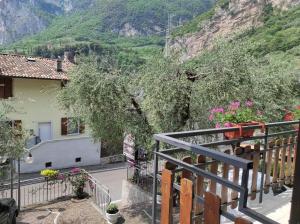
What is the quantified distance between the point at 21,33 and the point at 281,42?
17714cm

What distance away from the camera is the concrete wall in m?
21.1

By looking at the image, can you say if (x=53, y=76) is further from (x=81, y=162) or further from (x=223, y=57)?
(x=223, y=57)

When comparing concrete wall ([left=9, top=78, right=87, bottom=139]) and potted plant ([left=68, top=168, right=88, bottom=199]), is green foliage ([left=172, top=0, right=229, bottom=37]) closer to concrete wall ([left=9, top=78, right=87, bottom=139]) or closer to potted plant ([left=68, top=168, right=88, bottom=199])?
concrete wall ([left=9, top=78, right=87, bottom=139])

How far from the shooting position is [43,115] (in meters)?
22.3

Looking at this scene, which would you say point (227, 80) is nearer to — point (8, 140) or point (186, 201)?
point (8, 140)

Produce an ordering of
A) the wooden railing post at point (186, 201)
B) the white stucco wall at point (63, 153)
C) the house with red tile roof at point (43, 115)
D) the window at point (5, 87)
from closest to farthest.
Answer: the wooden railing post at point (186, 201)
the window at point (5, 87)
the house with red tile roof at point (43, 115)
the white stucco wall at point (63, 153)

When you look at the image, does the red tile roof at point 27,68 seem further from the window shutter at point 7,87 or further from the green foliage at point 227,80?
the green foliage at point 227,80

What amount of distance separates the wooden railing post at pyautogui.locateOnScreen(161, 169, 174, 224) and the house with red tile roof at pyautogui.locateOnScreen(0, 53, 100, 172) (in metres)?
18.2

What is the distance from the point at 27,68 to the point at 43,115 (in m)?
3.20

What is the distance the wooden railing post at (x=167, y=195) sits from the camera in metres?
2.47

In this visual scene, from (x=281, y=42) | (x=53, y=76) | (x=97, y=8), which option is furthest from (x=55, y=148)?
(x=97, y=8)

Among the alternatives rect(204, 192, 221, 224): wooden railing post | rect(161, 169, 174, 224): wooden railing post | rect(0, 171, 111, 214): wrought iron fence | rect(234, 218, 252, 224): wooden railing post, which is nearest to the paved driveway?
rect(0, 171, 111, 214): wrought iron fence

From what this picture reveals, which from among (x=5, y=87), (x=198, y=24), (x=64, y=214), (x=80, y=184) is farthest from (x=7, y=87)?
(x=198, y=24)

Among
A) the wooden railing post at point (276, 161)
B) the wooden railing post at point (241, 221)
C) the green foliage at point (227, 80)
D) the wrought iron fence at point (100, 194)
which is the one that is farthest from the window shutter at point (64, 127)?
the wooden railing post at point (241, 221)
